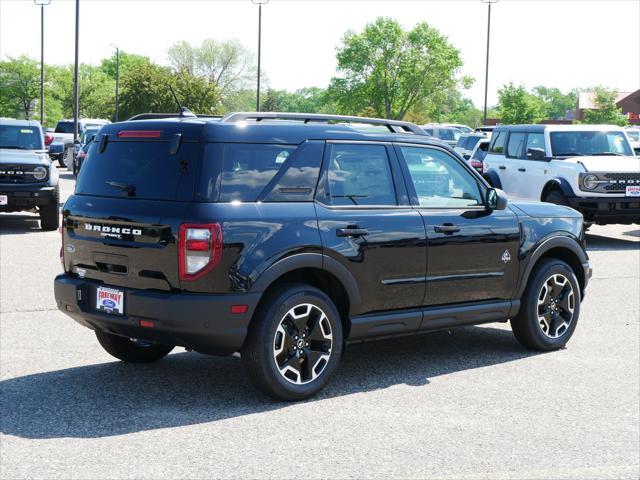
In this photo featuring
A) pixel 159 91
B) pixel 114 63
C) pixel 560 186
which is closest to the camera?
pixel 560 186

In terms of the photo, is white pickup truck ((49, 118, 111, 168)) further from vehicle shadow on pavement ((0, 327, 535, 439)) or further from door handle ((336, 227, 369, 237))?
door handle ((336, 227, 369, 237))

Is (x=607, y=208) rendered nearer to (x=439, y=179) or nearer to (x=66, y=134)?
(x=439, y=179)

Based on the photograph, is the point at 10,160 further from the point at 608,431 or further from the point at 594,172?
the point at 608,431

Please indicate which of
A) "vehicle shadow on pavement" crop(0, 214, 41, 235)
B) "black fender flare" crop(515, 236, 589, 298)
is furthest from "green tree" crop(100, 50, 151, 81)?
"black fender flare" crop(515, 236, 589, 298)

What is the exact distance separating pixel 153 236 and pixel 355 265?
137cm

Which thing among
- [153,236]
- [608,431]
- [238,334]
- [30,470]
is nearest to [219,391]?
[238,334]

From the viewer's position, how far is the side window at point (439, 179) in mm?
7039

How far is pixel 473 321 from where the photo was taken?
733 cm

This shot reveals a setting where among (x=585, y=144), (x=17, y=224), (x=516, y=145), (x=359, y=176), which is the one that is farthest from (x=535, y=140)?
(x=359, y=176)

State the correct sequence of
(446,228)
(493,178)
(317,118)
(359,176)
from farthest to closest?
(493,178), (446,228), (317,118), (359,176)

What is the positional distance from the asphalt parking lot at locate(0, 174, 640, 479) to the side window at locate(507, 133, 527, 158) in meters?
9.94

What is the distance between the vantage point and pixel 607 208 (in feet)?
54.2

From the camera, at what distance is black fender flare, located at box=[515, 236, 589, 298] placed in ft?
25.2

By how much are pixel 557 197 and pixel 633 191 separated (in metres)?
1.27
